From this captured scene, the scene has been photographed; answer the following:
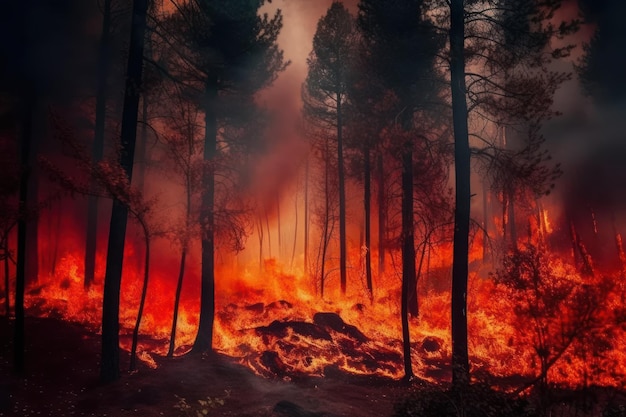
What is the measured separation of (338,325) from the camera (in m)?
Answer: 15.8

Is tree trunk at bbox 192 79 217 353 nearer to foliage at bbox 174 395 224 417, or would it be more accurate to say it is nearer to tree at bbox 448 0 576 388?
foliage at bbox 174 395 224 417

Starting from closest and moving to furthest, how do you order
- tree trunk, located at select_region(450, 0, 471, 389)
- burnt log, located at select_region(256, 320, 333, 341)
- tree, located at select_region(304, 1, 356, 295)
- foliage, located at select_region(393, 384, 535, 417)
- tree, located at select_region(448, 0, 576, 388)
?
1. foliage, located at select_region(393, 384, 535, 417)
2. tree, located at select_region(448, 0, 576, 388)
3. tree trunk, located at select_region(450, 0, 471, 389)
4. burnt log, located at select_region(256, 320, 333, 341)
5. tree, located at select_region(304, 1, 356, 295)

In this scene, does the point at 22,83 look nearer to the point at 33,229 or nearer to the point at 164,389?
the point at 164,389

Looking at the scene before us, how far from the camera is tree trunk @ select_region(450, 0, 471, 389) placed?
10062 millimetres

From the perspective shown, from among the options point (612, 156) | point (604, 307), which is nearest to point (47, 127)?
point (604, 307)

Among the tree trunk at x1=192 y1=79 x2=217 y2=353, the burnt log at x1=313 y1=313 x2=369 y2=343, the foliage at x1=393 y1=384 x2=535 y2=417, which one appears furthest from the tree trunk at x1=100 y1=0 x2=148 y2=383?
the burnt log at x1=313 y1=313 x2=369 y2=343

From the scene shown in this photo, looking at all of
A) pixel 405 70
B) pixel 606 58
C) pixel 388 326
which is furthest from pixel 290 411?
pixel 606 58

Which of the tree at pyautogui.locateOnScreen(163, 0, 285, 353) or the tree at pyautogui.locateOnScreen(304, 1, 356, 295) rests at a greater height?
the tree at pyautogui.locateOnScreen(304, 1, 356, 295)

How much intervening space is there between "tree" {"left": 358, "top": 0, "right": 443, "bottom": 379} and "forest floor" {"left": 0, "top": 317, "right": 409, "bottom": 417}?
8.53ft

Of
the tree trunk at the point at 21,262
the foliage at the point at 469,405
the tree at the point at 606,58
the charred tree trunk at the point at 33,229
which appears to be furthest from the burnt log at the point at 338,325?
the tree at the point at 606,58

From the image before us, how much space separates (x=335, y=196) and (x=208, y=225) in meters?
16.3

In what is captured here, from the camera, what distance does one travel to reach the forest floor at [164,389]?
28.8 feet

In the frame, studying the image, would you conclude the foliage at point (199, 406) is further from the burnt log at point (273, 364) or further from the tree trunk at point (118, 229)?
the burnt log at point (273, 364)

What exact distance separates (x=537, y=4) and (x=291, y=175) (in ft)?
97.0
